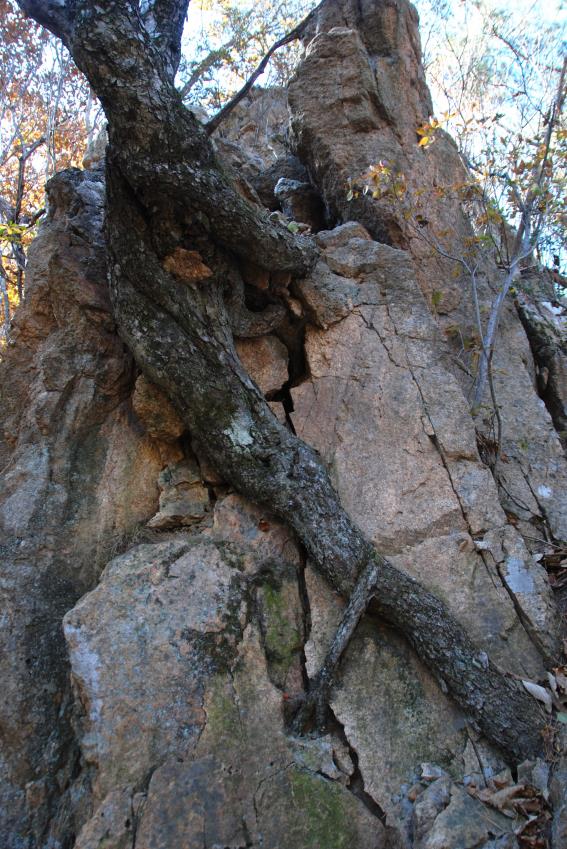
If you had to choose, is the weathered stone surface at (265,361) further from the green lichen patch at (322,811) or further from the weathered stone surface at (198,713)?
the green lichen patch at (322,811)

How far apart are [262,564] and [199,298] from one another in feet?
7.84

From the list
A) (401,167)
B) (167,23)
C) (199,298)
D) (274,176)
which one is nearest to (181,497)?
(199,298)

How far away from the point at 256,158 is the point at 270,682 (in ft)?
26.7

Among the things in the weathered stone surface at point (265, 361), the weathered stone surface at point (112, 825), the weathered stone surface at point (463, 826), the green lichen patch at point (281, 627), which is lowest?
the weathered stone surface at point (112, 825)

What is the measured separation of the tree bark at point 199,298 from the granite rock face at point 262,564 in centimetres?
26

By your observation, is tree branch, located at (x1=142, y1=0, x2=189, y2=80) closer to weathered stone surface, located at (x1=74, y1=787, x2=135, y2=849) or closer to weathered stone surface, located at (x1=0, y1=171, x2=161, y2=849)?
weathered stone surface, located at (x1=0, y1=171, x2=161, y2=849)

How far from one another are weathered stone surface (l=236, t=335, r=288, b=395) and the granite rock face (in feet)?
0.10

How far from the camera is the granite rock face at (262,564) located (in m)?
3.72

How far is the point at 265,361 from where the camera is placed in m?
6.12

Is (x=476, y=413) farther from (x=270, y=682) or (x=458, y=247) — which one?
(x=270, y=682)

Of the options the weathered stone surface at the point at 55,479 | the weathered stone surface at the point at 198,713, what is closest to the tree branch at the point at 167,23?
the weathered stone surface at the point at 55,479

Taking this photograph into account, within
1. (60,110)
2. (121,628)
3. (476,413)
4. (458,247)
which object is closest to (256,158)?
(458,247)

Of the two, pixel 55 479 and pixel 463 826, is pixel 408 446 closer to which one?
pixel 463 826

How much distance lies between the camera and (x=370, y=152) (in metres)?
7.68
